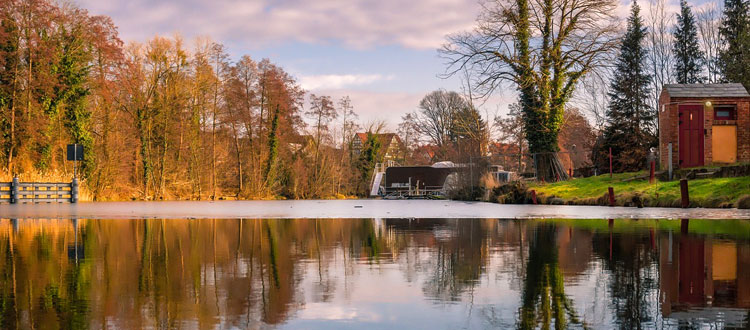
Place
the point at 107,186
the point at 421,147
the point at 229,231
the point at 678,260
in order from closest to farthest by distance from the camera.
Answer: the point at 678,260, the point at 229,231, the point at 107,186, the point at 421,147

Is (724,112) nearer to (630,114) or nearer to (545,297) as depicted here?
(630,114)

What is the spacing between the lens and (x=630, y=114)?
5103cm

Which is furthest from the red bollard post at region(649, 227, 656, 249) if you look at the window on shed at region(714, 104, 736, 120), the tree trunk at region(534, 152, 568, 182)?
the window on shed at region(714, 104, 736, 120)

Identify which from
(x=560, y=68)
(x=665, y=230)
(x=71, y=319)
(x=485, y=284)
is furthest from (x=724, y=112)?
(x=71, y=319)

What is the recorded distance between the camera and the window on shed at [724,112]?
1516 inches

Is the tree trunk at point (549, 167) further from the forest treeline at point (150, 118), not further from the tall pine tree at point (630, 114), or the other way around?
the forest treeline at point (150, 118)

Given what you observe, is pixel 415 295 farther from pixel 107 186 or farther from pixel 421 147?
pixel 421 147

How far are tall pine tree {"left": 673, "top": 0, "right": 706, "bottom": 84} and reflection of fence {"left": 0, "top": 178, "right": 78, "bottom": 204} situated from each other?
5075 cm

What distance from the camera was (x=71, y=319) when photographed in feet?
15.9

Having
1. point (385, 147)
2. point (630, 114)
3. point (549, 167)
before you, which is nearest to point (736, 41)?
point (630, 114)

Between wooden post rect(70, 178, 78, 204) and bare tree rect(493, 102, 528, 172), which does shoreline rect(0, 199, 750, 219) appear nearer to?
wooden post rect(70, 178, 78, 204)

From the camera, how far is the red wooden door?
38031mm

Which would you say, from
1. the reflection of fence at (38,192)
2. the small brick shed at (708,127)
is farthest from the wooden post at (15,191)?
the small brick shed at (708,127)

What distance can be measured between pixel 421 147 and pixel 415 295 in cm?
9000
